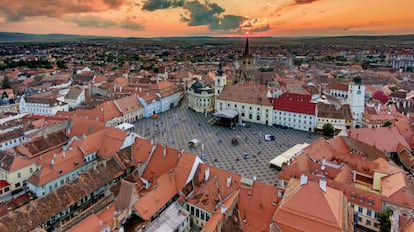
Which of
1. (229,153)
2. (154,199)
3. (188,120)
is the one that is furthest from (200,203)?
(188,120)

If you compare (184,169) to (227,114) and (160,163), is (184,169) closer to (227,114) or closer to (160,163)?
(160,163)

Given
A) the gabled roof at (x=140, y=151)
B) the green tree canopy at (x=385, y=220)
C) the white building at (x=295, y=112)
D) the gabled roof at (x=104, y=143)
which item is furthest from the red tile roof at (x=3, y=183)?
the white building at (x=295, y=112)

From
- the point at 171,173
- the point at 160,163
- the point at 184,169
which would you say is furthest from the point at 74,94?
the point at 184,169

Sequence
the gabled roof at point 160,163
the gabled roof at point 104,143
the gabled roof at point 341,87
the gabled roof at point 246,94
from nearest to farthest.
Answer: the gabled roof at point 160,163, the gabled roof at point 104,143, the gabled roof at point 246,94, the gabled roof at point 341,87

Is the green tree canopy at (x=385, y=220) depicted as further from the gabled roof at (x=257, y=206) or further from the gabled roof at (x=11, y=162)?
the gabled roof at (x=11, y=162)

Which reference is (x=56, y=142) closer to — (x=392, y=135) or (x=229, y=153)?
(x=229, y=153)

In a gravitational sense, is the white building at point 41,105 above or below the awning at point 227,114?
above
